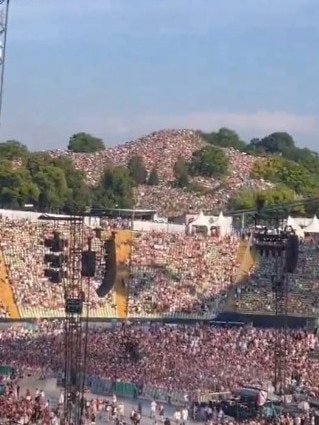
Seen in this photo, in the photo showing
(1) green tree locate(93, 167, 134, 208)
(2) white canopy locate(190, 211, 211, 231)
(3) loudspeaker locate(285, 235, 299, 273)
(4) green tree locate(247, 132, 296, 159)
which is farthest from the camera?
(4) green tree locate(247, 132, 296, 159)

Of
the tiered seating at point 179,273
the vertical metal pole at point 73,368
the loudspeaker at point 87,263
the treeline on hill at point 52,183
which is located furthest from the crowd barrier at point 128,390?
the treeline on hill at point 52,183

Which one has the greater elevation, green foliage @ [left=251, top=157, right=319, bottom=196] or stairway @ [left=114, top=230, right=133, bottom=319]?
green foliage @ [left=251, top=157, right=319, bottom=196]

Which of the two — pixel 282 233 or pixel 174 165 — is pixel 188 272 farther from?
pixel 174 165

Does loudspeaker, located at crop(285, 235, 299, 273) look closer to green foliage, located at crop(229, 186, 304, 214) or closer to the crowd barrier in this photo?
the crowd barrier

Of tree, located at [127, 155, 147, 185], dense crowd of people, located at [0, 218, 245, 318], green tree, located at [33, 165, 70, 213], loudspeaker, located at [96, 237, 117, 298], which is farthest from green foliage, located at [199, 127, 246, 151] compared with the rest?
loudspeaker, located at [96, 237, 117, 298]

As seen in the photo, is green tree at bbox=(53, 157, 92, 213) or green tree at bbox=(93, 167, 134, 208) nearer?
green tree at bbox=(53, 157, 92, 213)

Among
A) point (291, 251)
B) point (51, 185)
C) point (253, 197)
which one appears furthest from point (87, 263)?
point (253, 197)
